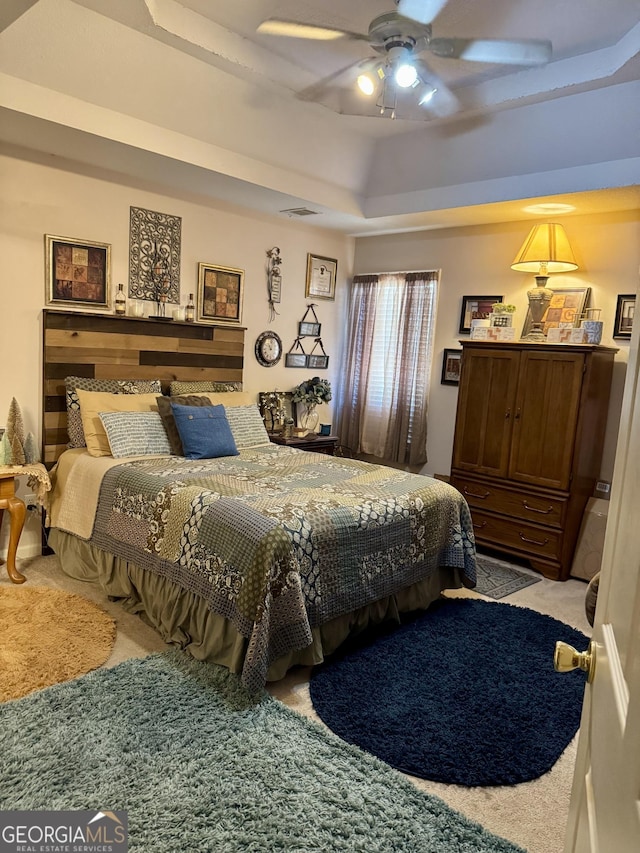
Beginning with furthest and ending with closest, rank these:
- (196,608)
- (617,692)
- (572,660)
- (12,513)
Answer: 1. (12,513)
2. (196,608)
3. (572,660)
4. (617,692)

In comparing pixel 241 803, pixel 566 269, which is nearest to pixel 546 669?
pixel 241 803

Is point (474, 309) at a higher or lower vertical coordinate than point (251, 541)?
higher

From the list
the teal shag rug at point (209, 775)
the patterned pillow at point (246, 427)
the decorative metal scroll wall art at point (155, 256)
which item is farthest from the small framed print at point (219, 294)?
the teal shag rug at point (209, 775)

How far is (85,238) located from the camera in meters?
3.85

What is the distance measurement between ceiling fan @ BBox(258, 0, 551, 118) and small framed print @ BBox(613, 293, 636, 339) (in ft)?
6.43

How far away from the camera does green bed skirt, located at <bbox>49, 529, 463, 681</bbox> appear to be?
2549mm

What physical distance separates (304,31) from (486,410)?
2.73m

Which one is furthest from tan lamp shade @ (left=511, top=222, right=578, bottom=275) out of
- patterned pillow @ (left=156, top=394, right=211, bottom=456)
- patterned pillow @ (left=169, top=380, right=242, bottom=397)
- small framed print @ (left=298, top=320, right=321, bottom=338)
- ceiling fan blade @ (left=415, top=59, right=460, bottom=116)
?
patterned pillow @ (left=156, top=394, right=211, bottom=456)

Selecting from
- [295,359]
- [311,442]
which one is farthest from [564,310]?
[295,359]

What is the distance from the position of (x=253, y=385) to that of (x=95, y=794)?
356 centimetres

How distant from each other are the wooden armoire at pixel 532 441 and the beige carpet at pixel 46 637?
2720mm

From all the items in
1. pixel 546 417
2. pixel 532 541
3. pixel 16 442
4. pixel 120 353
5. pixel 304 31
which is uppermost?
pixel 304 31

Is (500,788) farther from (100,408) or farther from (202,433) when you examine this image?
(100,408)

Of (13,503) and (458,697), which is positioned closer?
(458,697)
